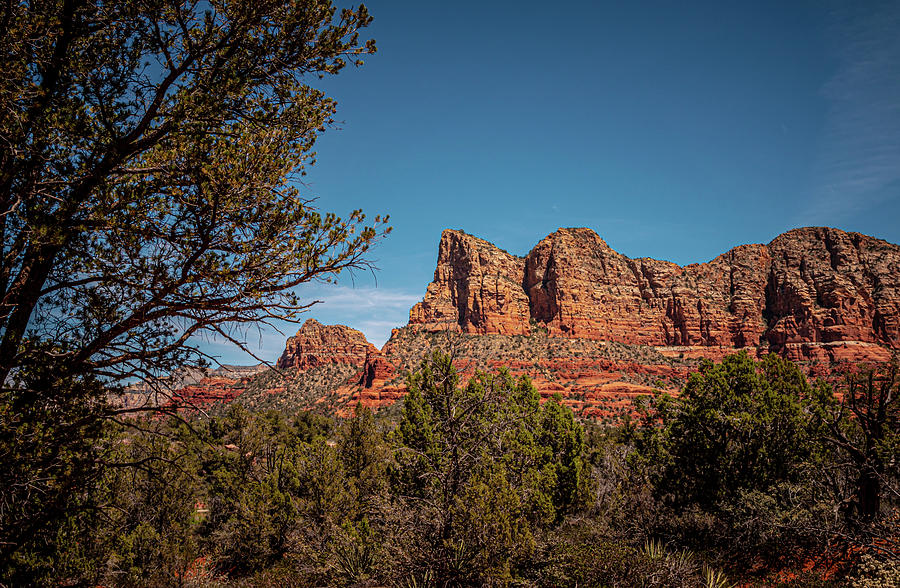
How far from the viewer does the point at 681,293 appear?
396 feet

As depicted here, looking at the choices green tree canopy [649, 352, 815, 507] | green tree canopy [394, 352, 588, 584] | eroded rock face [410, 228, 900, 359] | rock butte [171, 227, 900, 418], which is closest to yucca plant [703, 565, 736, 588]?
green tree canopy [394, 352, 588, 584]

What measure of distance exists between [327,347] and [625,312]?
81.9 metres

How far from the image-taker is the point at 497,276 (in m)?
119

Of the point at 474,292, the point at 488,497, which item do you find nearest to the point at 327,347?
the point at 474,292

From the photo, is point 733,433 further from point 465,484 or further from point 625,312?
point 625,312

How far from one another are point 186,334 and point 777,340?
425 feet

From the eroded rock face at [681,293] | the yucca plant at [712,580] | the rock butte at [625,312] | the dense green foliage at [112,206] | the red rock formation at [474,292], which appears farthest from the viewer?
the red rock formation at [474,292]

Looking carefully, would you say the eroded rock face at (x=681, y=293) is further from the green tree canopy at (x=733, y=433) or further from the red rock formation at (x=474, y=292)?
the green tree canopy at (x=733, y=433)

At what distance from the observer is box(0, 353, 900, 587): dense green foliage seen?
6.79 m

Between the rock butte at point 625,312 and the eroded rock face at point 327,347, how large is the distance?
15.7 inches

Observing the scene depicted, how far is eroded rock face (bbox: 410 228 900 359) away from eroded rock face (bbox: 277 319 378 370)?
18.6 metres

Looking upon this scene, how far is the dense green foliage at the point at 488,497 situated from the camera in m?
6.79

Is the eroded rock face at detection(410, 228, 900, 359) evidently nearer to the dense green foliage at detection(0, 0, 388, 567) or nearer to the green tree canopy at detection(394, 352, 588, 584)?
the green tree canopy at detection(394, 352, 588, 584)

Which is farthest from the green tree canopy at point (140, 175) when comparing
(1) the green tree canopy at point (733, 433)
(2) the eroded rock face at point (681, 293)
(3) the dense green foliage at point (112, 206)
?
(2) the eroded rock face at point (681, 293)
